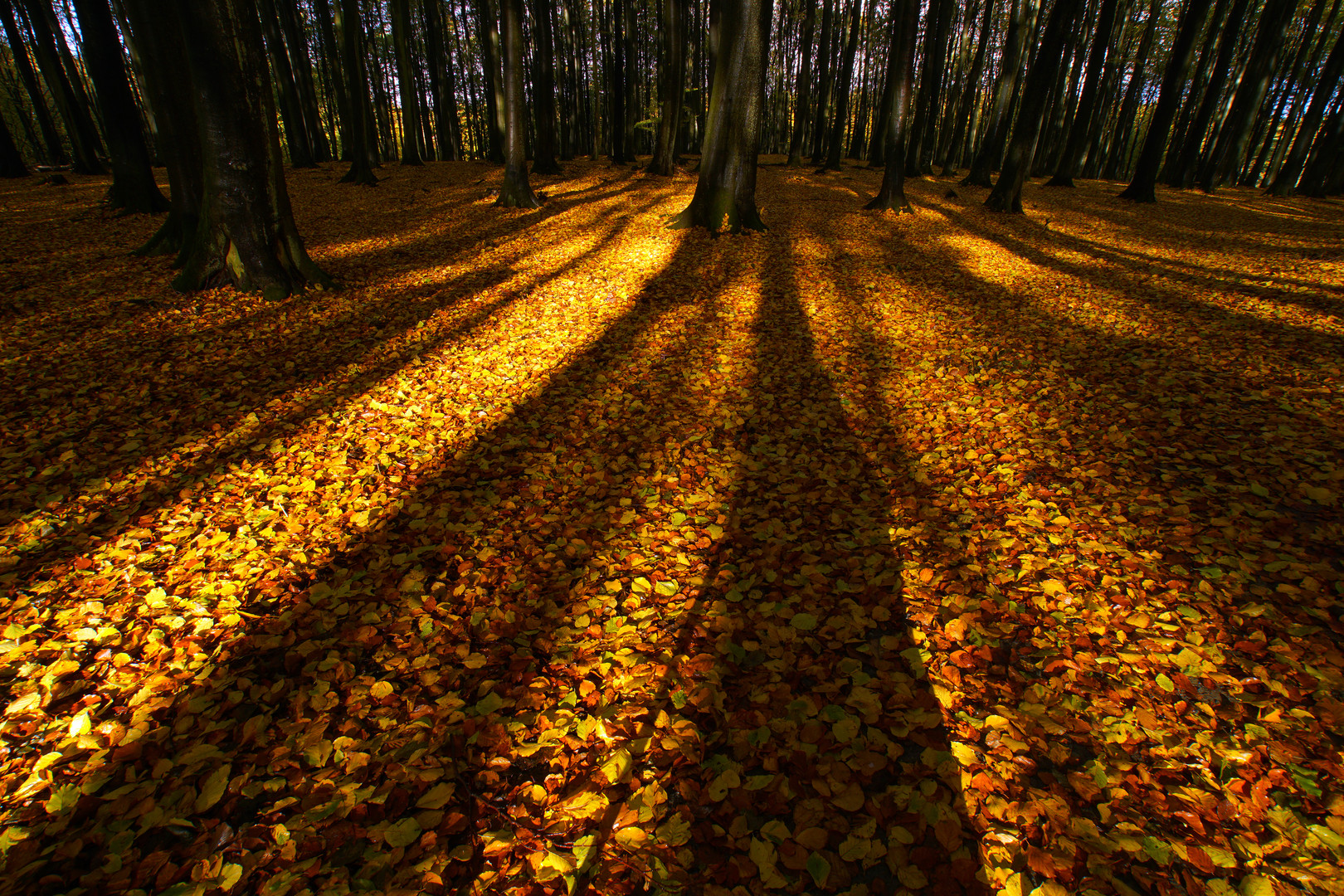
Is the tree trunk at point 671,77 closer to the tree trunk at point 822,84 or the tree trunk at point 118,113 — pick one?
the tree trunk at point 822,84

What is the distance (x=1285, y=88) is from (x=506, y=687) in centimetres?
3789

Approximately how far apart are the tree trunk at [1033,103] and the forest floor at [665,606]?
26.5 ft

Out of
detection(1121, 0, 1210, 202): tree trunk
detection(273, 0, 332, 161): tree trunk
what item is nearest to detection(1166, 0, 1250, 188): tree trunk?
detection(1121, 0, 1210, 202): tree trunk

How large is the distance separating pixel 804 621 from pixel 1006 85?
64.9ft

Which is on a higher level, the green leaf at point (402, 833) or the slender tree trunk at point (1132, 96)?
the slender tree trunk at point (1132, 96)

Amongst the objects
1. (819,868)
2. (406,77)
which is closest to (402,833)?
(819,868)

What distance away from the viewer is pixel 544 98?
17.1 metres

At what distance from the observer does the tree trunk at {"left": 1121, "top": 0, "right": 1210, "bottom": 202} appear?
47.1ft

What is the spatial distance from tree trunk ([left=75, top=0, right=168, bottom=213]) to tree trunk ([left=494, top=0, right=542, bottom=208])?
602 centimetres

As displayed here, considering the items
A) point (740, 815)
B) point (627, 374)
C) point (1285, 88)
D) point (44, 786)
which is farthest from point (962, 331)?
point (1285, 88)

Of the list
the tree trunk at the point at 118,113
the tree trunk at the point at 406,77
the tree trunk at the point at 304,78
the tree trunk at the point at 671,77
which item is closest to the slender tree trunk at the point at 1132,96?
the tree trunk at the point at 671,77

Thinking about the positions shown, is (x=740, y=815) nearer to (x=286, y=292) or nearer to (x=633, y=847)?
(x=633, y=847)

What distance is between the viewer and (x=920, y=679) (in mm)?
2398

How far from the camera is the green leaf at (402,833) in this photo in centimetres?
182
